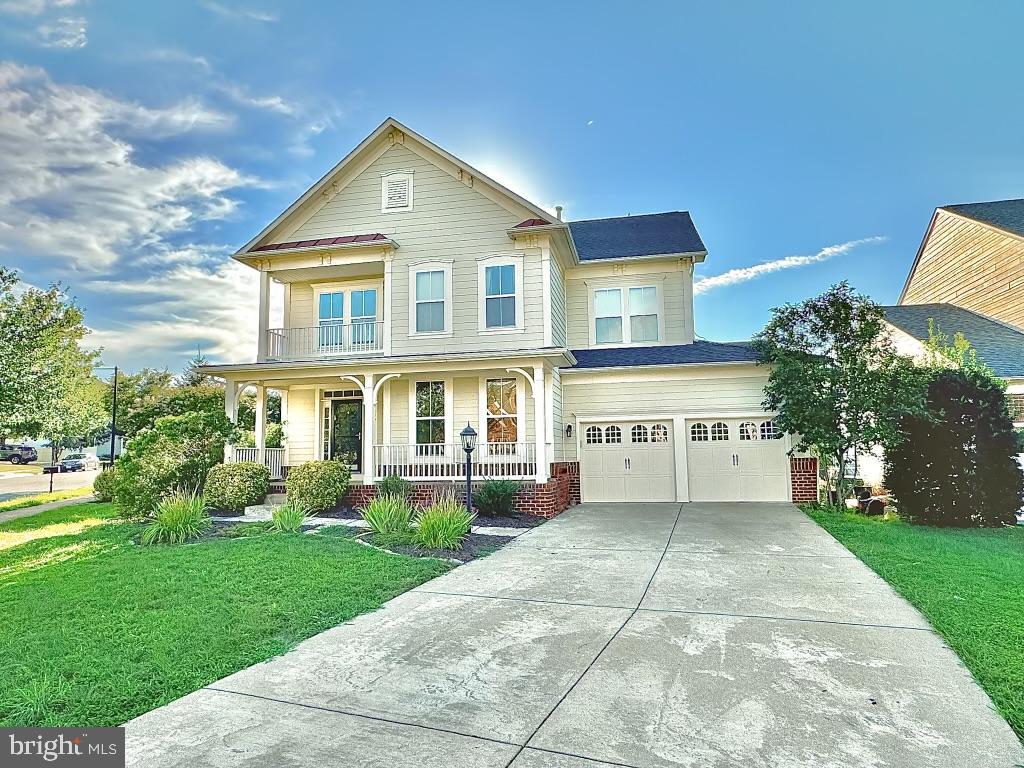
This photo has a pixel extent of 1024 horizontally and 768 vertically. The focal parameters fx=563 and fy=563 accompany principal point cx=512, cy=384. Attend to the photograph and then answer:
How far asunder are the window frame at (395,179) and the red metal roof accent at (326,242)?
0.75 metres

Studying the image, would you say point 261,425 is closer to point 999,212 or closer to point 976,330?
point 976,330

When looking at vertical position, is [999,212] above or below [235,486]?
above

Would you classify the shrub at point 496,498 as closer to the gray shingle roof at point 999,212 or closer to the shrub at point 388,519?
the shrub at point 388,519

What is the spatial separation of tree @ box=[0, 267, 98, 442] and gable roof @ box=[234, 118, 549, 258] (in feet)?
28.3

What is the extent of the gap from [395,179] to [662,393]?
8.73 metres

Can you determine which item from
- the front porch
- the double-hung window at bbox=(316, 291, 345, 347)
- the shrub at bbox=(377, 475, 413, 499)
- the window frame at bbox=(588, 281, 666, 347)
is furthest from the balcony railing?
the window frame at bbox=(588, 281, 666, 347)

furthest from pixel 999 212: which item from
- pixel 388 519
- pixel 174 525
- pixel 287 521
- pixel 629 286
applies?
pixel 174 525

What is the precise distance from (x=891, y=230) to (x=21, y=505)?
32.1m

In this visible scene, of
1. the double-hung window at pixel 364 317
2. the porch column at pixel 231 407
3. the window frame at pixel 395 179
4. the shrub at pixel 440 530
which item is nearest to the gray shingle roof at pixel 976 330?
the shrub at pixel 440 530

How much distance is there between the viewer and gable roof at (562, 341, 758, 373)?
45.2 ft

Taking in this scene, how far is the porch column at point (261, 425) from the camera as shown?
13.7 m

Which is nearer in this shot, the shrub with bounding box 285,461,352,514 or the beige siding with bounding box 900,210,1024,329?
the shrub with bounding box 285,461,352,514

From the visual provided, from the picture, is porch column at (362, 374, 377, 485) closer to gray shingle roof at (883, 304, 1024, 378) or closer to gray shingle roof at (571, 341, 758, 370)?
gray shingle roof at (571, 341, 758, 370)

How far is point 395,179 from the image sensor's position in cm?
1449
